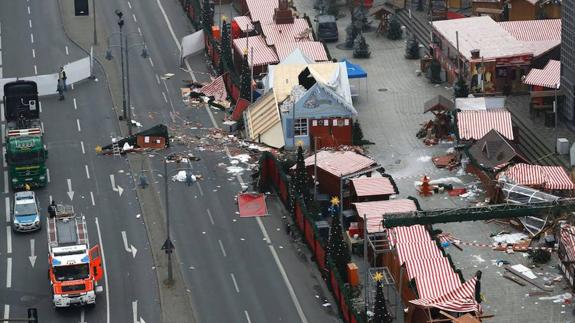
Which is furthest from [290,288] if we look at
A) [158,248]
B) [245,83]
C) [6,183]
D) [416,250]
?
[245,83]

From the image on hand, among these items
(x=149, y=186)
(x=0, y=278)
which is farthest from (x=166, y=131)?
(x=0, y=278)

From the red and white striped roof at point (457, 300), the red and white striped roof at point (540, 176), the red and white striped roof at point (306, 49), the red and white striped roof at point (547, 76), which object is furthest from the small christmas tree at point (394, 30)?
the red and white striped roof at point (457, 300)

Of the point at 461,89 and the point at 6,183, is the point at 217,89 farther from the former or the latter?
the point at 6,183

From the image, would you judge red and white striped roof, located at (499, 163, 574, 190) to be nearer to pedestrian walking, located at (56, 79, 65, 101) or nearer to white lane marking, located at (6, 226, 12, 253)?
white lane marking, located at (6, 226, 12, 253)

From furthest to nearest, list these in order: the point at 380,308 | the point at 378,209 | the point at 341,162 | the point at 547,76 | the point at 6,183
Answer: the point at 547,76 < the point at 6,183 < the point at 341,162 < the point at 378,209 < the point at 380,308

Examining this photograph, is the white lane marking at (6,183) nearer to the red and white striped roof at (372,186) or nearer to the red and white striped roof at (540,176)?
the red and white striped roof at (372,186)

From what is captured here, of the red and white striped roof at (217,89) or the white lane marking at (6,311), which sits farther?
the red and white striped roof at (217,89)
